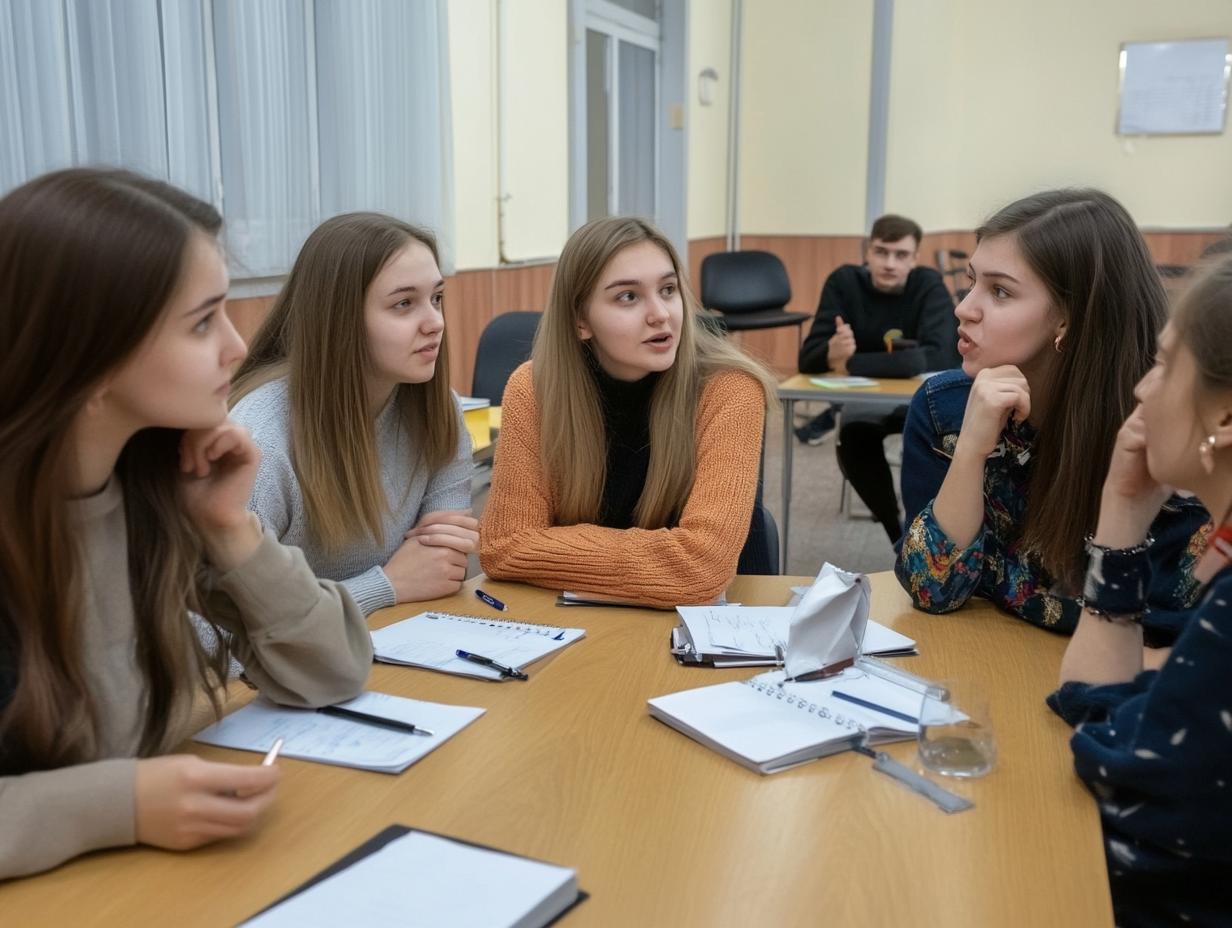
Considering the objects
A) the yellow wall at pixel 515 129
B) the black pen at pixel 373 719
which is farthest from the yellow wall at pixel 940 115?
the black pen at pixel 373 719

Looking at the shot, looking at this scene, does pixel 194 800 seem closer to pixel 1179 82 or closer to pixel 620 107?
pixel 620 107

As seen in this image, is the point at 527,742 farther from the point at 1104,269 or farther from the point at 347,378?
the point at 1104,269

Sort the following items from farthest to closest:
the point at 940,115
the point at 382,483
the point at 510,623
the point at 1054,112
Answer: the point at 1054,112 → the point at 940,115 → the point at 382,483 → the point at 510,623

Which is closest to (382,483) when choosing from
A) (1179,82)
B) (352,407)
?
(352,407)

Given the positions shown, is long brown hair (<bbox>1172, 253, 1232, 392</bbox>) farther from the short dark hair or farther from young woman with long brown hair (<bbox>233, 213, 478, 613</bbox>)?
the short dark hair

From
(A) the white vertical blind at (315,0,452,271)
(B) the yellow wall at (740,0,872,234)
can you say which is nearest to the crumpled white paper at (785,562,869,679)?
(A) the white vertical blind at (315,0,452,271)

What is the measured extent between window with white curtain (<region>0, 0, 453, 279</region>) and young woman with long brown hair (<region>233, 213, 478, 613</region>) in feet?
Result: 1.70

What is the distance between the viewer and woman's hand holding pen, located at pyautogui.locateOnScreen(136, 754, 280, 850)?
1028mm

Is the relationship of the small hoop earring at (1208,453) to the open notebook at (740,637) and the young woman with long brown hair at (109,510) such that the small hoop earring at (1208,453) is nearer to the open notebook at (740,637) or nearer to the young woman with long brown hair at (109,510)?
the open notebook at (740,637)

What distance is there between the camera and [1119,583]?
4.60 feet

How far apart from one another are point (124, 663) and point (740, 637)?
0.79 m

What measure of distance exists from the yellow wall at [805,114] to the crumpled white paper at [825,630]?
7327 millimetres

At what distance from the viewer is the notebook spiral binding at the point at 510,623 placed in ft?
5.40

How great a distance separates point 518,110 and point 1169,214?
6.19 meters
